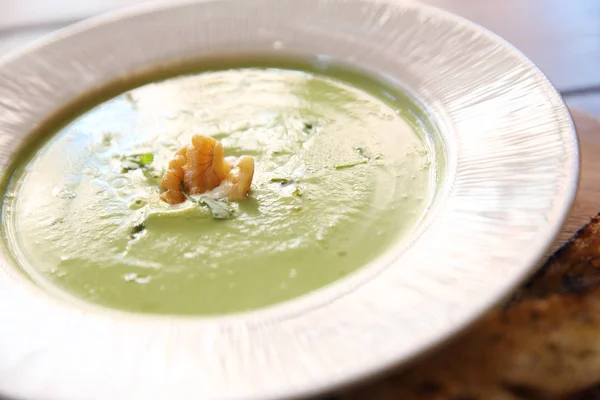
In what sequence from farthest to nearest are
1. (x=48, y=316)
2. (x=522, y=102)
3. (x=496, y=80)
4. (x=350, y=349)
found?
(x=496, y=80) → (x=522, y=102) → (x=48, y=316) → (x=350, y=349)

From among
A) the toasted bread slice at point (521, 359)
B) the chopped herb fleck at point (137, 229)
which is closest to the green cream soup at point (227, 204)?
the chopped herb fleck at point (137, 229)

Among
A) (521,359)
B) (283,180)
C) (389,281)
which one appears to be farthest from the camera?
(283,180)

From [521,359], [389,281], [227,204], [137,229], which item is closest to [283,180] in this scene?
[227,204]

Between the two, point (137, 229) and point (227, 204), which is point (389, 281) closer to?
point (227, 204)

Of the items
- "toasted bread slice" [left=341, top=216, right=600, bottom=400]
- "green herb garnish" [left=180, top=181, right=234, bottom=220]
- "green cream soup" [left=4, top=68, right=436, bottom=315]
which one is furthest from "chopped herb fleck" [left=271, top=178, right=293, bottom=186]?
"toasted bread slice" [left=341, top=216, right=600, bottom=400]

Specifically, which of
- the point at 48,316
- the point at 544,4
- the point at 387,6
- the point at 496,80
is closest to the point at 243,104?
the point at 387,6

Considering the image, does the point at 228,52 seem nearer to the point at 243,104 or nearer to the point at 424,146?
the point at 243,104
